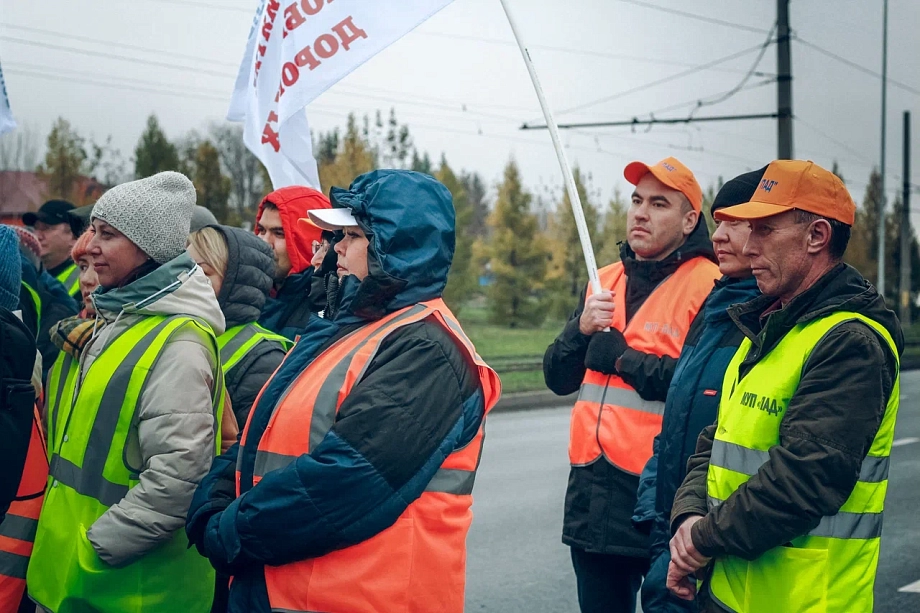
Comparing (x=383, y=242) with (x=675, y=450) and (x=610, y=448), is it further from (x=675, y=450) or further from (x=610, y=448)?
(x=610, y=448)

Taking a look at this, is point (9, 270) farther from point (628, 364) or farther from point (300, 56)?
point (628, 364)

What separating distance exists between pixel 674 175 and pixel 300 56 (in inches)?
73.6

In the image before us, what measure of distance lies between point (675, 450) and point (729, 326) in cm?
44

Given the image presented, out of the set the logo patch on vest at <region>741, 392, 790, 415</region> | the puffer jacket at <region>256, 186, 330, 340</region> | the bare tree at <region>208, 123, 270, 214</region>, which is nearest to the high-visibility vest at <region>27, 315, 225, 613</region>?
the puffer jacket at <region>256, 186, 330, 340</region>

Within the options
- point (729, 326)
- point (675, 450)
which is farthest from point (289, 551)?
point (729, 326)

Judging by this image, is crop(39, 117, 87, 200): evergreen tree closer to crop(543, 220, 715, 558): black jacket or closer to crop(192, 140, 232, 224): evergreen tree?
crop(192, 140, 232, 224): evergreen tree

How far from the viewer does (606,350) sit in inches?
154

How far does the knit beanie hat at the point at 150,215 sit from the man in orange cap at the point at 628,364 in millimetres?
1605

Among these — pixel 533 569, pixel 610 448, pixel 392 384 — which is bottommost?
pixel 533 569

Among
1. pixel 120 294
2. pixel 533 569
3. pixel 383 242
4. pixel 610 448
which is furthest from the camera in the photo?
pixel 533 569

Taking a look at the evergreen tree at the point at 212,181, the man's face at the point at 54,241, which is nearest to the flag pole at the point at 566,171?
the man's face at the point at 54,241

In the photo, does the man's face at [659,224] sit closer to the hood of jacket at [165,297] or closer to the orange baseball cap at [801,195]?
the orange baseball cap at [801,195]

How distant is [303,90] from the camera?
4816 mm

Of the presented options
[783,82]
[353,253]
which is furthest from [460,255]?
[353,253]
